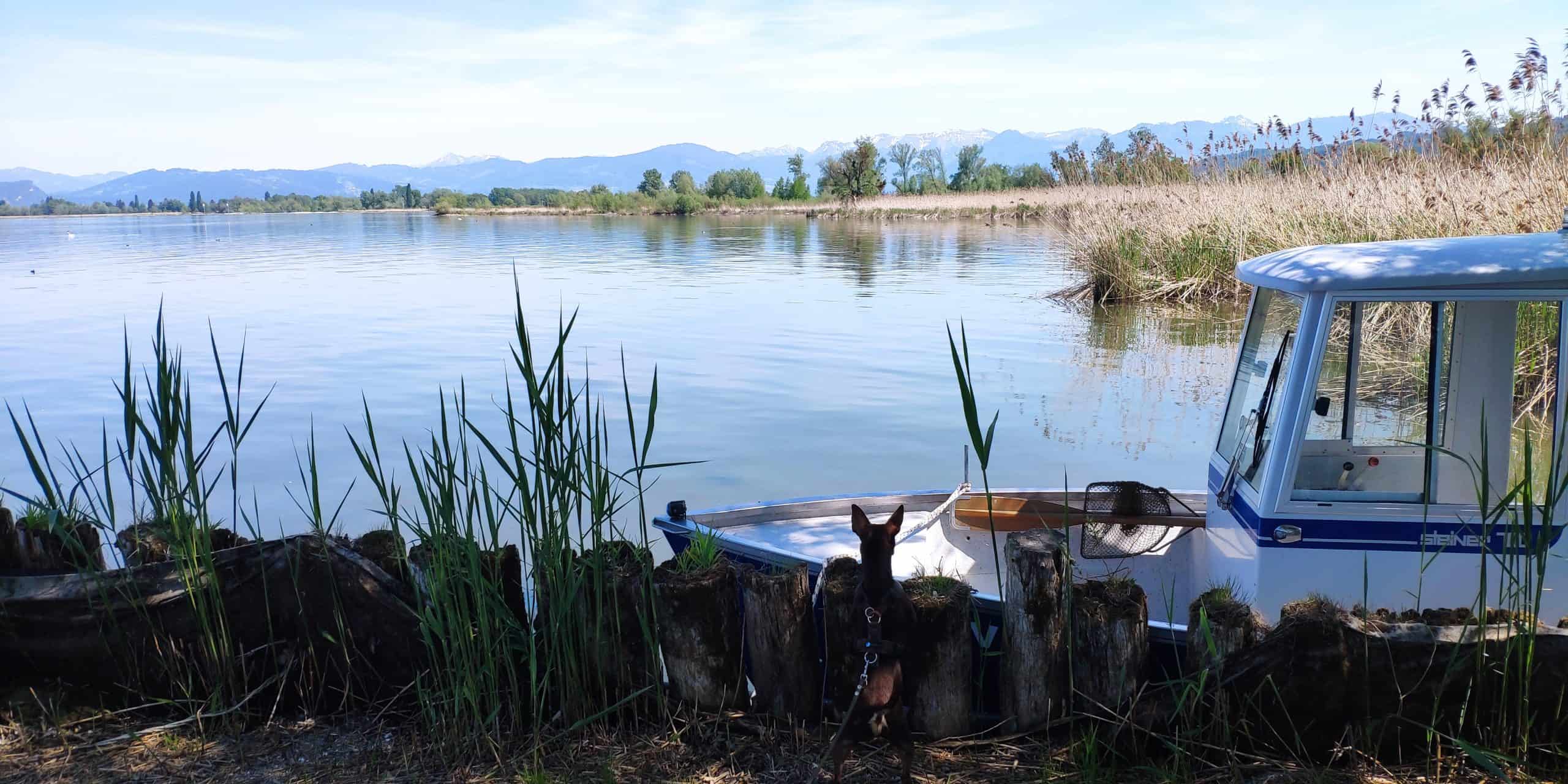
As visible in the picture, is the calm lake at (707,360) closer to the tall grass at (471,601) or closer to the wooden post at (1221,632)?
the tall grass at (471,601)

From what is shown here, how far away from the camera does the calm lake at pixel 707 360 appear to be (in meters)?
9.84

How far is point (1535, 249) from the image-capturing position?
3.62 meters

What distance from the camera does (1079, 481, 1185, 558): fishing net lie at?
503 cm

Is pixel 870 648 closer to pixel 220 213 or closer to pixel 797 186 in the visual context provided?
pixel 797 186

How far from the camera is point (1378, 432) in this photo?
166 inches

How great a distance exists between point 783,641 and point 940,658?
0.52 metres

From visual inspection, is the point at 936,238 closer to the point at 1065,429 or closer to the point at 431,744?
the point at 1065,429

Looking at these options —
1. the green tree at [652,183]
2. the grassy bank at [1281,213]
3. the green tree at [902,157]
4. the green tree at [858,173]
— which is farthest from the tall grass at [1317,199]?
the green tree at [902,157]

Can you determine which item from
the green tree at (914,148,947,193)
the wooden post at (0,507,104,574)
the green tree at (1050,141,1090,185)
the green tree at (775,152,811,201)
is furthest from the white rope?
the green tree at (914,148,947,193)

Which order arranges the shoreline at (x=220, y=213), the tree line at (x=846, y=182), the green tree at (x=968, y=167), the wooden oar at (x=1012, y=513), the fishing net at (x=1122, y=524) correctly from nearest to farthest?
the fishing net at (x=1122, y=524) < the wooden oar at (x=1012, y=513) < the tree line at (x=846, y=182) < the green tree at (x=968, y=167) < the shoreline at (x=220, y=213)

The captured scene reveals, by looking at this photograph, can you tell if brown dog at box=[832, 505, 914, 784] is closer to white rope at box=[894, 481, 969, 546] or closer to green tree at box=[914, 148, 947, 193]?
white rope at box=[894, 481, 969, 546]

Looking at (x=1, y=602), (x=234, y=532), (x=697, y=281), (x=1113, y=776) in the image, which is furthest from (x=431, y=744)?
(x=697, y=281)

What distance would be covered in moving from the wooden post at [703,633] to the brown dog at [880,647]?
0.57 meters

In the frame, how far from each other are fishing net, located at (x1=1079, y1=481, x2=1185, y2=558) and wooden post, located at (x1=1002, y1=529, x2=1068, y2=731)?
154 centimetres
